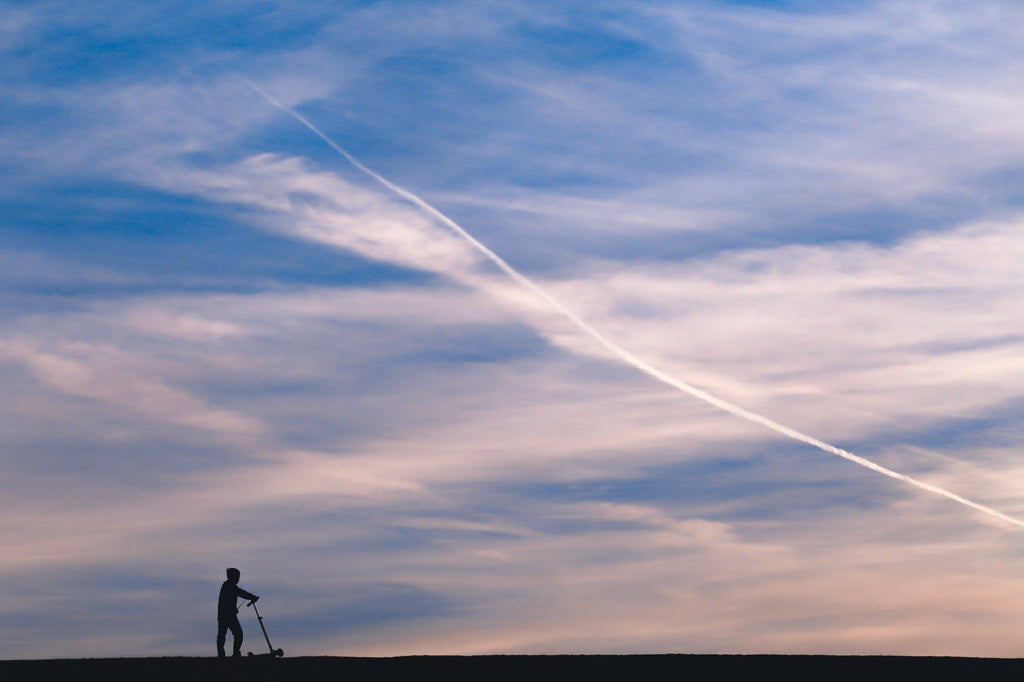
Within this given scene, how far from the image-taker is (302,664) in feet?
94.3

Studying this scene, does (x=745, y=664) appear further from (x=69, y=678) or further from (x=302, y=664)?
(x=69, y=678)

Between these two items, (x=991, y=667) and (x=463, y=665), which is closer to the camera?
(x=463, y=665)

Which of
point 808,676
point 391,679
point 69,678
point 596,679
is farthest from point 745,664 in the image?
point 69,678

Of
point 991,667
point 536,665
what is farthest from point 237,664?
point 991,667

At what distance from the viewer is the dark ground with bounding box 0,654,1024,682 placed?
27.4 metres

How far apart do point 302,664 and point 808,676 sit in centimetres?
1090

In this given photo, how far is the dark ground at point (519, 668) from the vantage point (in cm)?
2736

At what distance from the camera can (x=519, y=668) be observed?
95.7 ft

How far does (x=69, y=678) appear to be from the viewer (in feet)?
87.8

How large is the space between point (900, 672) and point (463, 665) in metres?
9.91

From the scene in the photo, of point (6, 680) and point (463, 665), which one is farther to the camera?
point (463, 665)

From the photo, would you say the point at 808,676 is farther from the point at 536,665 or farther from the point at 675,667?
the point at 536,665

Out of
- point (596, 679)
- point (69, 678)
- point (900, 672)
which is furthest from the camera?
point (900, 672)

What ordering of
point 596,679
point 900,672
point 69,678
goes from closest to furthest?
point 69,678 → point 596,679 → point 900,672
